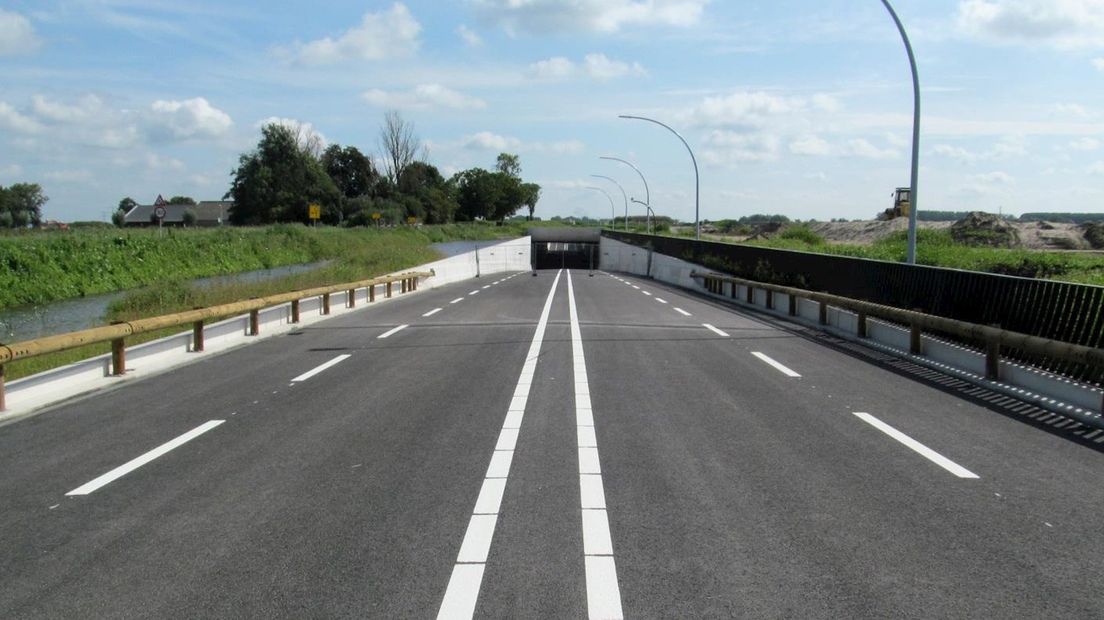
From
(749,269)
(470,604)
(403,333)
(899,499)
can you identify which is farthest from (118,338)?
(749,269)

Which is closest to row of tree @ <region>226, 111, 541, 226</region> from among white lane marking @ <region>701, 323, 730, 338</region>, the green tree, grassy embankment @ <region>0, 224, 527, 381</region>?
the green tree

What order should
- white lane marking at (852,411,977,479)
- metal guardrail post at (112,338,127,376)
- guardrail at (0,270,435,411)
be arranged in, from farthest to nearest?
metal guardrail post at (112,338,127,376) → guardrail at (0,270,435,411) → white lane marking at (852,411,977,479)

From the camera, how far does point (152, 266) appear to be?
4138 centimetres

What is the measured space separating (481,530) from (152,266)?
41.0m

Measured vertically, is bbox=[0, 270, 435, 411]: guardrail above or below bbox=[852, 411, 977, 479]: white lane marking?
above

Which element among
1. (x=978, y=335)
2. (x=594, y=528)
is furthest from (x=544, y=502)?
(x=978, y=335)

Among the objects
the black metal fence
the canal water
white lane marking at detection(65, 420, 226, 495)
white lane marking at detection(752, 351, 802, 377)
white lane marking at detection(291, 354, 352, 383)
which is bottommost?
the canal water

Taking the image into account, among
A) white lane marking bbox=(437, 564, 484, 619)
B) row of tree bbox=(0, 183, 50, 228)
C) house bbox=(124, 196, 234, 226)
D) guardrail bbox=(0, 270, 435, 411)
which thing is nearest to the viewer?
white lane marking bbox=(437, 564, 484, 619)

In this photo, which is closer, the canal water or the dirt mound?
the canal water

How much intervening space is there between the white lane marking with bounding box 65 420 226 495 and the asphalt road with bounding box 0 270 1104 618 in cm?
3

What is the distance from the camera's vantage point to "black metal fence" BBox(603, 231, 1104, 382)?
11070 mm

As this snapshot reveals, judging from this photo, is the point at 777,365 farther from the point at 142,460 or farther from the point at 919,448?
the point at 142,460

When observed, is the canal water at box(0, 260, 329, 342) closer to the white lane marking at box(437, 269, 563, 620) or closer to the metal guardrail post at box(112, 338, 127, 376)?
the metal guardrail post at box(112, 338, 127, 376)

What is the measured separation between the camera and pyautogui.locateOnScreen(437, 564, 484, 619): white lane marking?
165 inches
